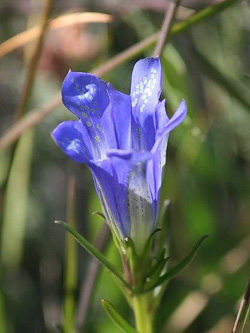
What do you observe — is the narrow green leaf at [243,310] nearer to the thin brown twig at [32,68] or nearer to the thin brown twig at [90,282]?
the thin brown twig at [90,282]

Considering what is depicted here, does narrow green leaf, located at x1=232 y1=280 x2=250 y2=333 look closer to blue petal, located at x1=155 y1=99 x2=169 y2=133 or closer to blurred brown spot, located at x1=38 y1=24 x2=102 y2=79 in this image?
blue petal, located at x1=155 y1=99 x2=169 y2=133

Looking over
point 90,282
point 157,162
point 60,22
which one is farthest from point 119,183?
point 60,22

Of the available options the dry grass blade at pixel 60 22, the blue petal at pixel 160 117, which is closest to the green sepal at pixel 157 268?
the blue petal at pixel 160 117

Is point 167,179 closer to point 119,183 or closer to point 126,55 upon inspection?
point 126,55

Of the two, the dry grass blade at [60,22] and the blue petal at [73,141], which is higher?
the dry grass blade at [60,22]

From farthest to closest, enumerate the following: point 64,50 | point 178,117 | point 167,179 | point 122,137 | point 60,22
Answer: point 64,50 < point 167,179 < point 60,22 < point 122,137 < point 178,117

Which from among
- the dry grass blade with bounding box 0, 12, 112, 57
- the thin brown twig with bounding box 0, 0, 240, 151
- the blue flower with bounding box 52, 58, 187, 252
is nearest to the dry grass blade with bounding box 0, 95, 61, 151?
the thin brown twig with bounding box 0, 0, 240, 151
